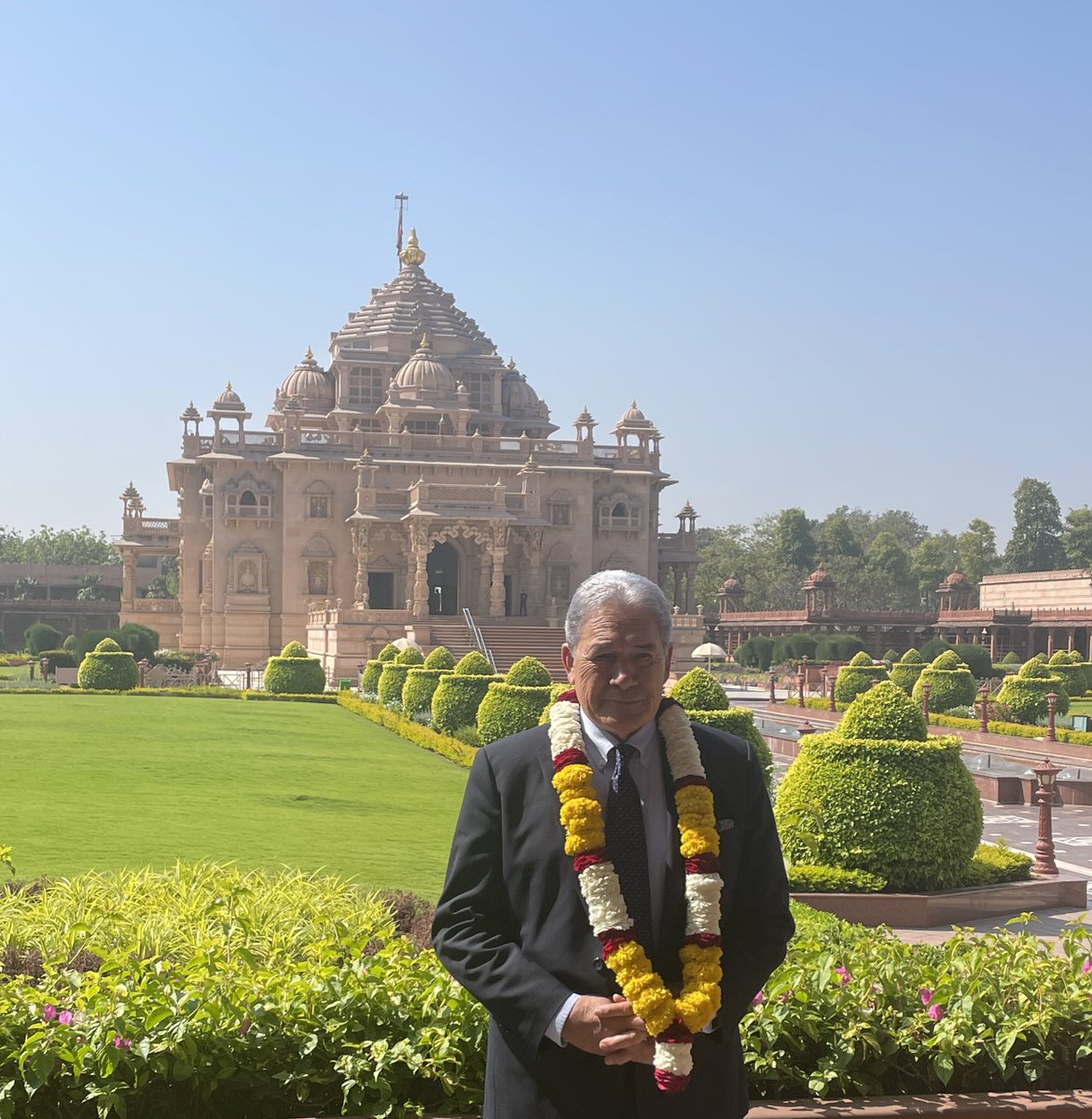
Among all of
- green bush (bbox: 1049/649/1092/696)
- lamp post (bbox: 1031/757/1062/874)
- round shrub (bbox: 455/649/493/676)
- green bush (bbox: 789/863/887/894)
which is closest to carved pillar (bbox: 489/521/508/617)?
green bush (bbox: 1049/649/1092/696)

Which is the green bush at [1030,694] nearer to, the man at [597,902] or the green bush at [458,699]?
the green bush at [458,699]

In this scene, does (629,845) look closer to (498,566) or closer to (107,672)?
(107,672)

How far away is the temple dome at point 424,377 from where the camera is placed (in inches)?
2063

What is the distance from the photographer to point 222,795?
14.6 metres

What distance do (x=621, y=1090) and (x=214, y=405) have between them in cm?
5157

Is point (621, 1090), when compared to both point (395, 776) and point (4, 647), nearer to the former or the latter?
point (395, 776)

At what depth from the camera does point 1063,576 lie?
6538cm

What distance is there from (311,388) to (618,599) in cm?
5474

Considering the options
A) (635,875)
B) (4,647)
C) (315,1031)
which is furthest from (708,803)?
(4,647)

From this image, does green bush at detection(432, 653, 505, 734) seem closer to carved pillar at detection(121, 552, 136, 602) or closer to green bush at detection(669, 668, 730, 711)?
green bush at detection(669, 668, 730, 711)

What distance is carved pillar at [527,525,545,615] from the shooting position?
48469 mm

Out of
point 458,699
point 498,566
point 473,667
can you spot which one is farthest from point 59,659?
point 458,699

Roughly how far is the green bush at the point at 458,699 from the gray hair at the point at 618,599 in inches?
803

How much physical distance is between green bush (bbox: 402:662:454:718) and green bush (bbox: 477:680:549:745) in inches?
220
